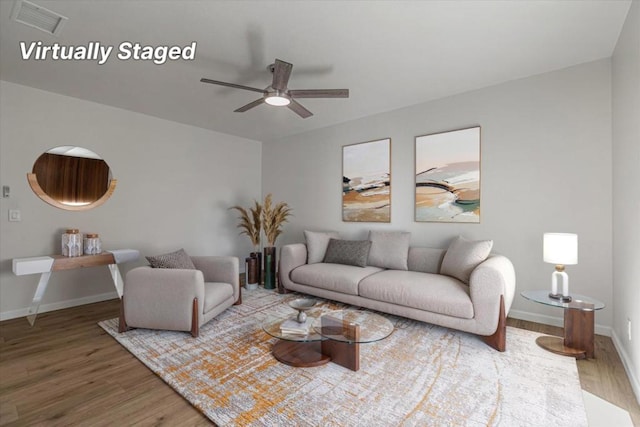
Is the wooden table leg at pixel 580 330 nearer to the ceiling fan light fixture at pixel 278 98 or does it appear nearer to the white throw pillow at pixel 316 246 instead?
the white throw pillow at pixel 316 246

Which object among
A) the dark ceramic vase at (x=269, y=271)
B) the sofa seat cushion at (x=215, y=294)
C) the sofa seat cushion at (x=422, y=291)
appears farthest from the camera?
the dark ceramic vase at (x=269, y=271)

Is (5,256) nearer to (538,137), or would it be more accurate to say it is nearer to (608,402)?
(608,402)

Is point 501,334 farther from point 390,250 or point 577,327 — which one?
point 390,250

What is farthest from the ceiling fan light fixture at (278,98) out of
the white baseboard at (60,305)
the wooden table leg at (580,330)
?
the white baseboard at (60,305)

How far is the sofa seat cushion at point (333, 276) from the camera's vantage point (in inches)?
139

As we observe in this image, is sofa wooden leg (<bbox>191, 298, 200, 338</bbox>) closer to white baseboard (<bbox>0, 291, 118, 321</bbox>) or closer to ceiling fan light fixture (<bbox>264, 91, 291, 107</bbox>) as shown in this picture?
ceiling fan light fixture (<bbox>264, 91, 291, 107</bbox>)

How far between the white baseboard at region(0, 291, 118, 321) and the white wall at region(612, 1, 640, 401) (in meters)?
5.52

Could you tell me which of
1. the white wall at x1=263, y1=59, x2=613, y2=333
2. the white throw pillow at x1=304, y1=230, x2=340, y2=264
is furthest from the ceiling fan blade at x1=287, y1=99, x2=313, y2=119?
the white throw pillow at x1=304, y1=230, x2=340, y2=264

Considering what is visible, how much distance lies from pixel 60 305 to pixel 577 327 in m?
5.61

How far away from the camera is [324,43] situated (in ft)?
8.55

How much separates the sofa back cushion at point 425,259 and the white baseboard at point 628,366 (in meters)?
1.60

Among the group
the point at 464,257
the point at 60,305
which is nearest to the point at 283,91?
the point at 464,257

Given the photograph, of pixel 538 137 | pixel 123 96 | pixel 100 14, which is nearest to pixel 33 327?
pixel 123 96

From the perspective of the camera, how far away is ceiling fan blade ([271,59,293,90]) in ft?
7.82
